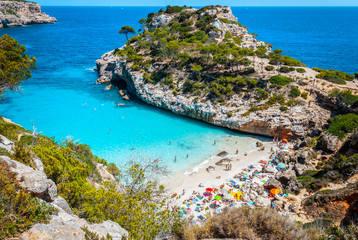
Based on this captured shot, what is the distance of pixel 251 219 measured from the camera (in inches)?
356

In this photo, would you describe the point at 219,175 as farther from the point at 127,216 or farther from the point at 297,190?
the point at 127,216

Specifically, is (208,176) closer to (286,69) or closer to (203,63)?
(203,63)

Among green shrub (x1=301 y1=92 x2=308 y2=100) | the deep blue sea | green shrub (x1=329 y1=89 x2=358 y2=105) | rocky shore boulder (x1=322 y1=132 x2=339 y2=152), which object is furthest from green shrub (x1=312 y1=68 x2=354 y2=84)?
the deep blue sea

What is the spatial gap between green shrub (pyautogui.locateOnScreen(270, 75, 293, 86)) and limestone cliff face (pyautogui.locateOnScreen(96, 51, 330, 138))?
14.4ft

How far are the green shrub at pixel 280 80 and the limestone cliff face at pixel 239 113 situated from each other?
440cm

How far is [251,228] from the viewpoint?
8.80 metres

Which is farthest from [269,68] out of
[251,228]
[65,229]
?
[65,229]

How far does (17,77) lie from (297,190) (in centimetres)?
2531

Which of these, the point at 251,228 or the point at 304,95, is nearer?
the point at 251,228

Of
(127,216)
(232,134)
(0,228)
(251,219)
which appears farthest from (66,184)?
(232,134)

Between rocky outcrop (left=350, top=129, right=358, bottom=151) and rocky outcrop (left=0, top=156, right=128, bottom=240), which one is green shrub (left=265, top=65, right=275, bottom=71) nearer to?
rocky outcrop (left=350, top=129, right=358, bottom=151)

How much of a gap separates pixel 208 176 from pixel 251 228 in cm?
1555

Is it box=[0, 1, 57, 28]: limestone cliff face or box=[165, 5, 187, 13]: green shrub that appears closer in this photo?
box=[165, 5, 187, 13]: green shrub

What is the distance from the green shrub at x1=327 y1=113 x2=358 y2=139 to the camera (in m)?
24.4
